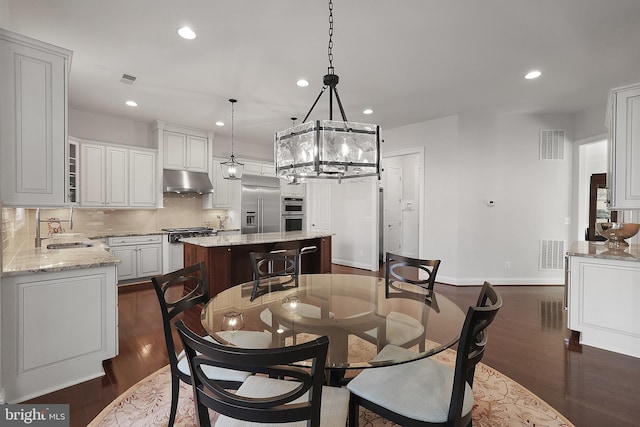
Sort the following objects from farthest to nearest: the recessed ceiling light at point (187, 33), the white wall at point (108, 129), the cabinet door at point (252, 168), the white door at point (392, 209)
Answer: the white door at point (392, 209) → the cabinet door at point (252, 168) → the white wall at point (108, 129) → the recessed ceiling light at point (187, 33)

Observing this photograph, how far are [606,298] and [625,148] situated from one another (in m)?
1.39

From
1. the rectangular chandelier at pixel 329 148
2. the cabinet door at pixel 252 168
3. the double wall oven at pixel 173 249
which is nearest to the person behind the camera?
the rectangular chandelier at pixel 329 148

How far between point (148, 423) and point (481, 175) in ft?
17.1

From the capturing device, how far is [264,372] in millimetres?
947

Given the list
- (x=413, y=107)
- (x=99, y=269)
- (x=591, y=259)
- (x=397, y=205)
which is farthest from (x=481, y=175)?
(x=99, y=269)

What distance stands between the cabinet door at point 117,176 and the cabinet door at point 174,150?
2.01 ft

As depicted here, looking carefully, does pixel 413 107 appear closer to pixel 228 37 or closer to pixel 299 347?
pixel 228 37

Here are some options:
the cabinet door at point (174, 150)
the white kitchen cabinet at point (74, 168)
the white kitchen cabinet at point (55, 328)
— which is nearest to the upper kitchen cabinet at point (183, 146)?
the cabinet door at point (174, 150)

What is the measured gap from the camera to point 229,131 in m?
6.05

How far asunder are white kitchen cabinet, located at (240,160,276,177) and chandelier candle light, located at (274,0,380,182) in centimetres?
448

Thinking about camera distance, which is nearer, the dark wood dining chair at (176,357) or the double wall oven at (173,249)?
the dark wood dining chair at (176,357)

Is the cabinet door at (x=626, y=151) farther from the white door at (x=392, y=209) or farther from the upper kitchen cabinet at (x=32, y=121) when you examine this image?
the white door at (x=392, y=209)

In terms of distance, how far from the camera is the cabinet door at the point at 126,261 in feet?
15.8

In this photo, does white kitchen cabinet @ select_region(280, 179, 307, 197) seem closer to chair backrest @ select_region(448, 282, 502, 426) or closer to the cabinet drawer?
the cabinet drawer
